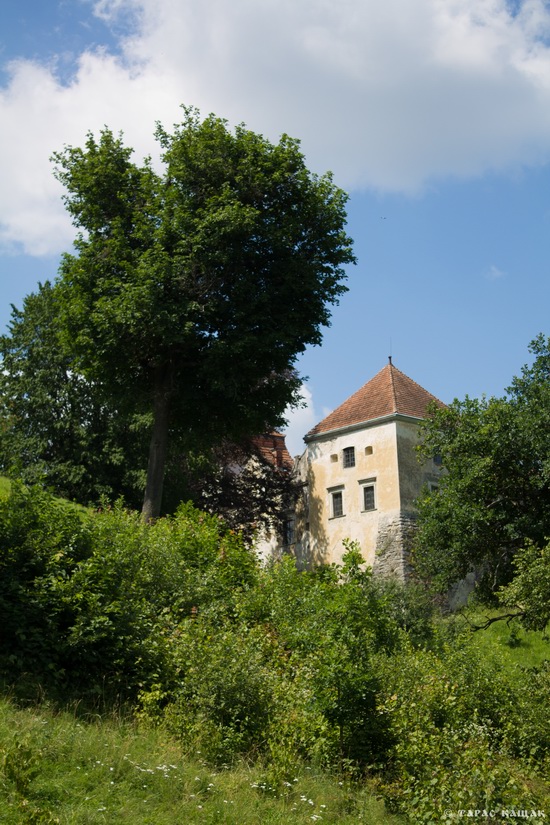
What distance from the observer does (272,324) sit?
25531mm

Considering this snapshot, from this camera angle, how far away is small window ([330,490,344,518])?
43625mm

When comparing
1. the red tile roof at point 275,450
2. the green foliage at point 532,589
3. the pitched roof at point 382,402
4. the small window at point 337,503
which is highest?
the pitched roof at point 382,402

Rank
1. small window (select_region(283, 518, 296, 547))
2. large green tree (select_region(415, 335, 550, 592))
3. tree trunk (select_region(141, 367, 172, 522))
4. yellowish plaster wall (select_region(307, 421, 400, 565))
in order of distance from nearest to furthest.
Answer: tree trunk (select_region(141, 367, 172, 522)) → large green tree (select_region(415, 335, 550, 592)) → yellowish plaster wall (select_region(307, 421, 400, 565)) → small window (select_region(283, 518, 296, 547))

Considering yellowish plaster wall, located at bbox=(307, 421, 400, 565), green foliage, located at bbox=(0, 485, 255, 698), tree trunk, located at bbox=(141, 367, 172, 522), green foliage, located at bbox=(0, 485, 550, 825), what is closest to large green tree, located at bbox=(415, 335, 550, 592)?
tree trunk, located at bbox=(141, 367, 172, 522)

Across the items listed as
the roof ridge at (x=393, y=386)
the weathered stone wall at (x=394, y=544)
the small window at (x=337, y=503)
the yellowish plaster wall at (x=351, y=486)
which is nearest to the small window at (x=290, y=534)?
the yellowish plaster wall at (x=351, y=486)

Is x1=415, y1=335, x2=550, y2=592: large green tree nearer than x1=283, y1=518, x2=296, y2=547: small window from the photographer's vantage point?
Yes

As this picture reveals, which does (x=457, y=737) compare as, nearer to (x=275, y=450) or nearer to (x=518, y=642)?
(x=518, y=642)

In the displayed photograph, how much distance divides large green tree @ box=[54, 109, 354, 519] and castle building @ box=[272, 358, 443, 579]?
Answer: 1570 cm

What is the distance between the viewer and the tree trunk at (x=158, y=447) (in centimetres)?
Result: 2380

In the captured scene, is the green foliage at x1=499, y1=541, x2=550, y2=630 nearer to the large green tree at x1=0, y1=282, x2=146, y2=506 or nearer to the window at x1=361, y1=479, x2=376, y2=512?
the large green tree at x1=0, y1=282, x2=146, y2=506

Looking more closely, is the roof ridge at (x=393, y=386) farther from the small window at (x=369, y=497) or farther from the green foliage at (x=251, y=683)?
the green foliage at (x=251, y=683)

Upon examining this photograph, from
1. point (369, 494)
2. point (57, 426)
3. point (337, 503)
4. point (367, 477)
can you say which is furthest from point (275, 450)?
point (57, 426)

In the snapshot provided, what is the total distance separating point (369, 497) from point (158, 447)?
19900mm

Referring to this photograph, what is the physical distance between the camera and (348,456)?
43.9 metres
